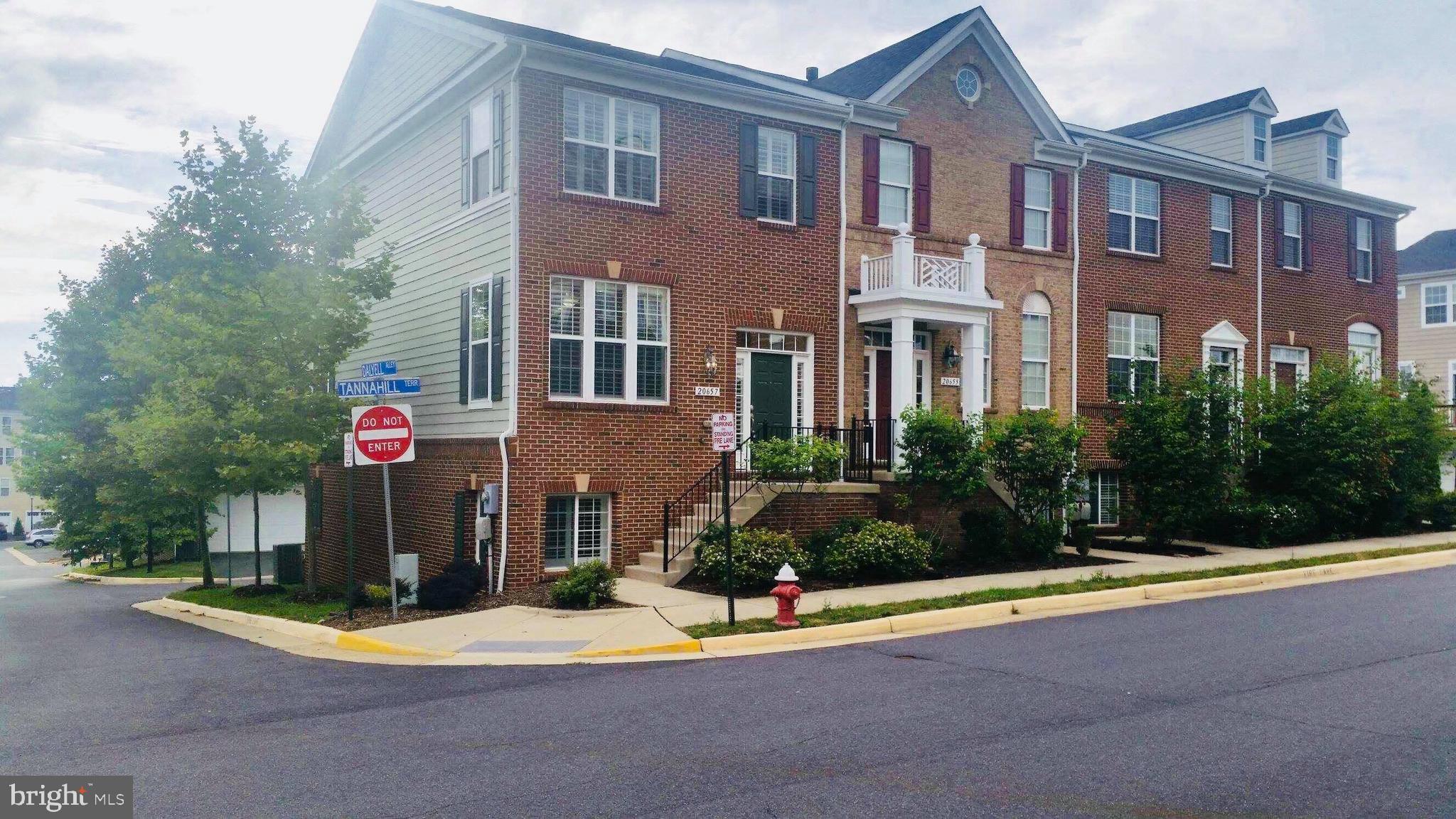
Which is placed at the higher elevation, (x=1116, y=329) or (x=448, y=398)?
(x=1116, y=329)

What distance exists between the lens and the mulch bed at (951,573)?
15.9m

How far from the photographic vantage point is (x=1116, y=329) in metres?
24.6

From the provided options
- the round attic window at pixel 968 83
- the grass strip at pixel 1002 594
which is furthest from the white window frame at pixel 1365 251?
the round attic window at pixel 968 83

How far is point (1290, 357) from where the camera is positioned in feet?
91.4

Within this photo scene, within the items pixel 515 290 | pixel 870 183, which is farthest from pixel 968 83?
pixel 515 290

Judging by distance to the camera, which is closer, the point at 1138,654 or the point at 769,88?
the point at 1138,654

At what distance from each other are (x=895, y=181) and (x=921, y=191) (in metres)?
0.57

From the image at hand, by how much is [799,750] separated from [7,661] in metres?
10.5

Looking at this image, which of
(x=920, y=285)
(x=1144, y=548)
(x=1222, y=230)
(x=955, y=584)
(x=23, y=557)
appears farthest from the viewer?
(x=23, y=557)

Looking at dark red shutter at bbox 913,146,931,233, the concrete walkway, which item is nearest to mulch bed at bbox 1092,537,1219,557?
the concrete walkway

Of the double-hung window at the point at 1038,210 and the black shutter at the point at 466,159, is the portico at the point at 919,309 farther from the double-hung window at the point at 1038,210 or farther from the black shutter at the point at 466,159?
the black shutter at the point at 466,159

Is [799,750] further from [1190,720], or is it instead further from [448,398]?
[448,398]

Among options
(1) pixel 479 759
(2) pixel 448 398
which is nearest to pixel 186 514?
(2) pixel 448 398

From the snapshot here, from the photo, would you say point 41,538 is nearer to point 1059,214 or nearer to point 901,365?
point 901,365
